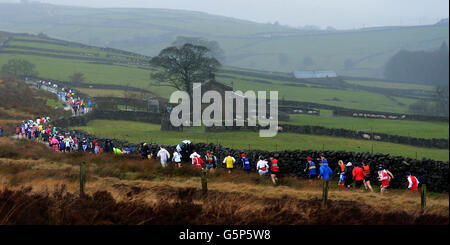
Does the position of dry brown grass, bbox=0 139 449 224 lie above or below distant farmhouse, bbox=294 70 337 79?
below

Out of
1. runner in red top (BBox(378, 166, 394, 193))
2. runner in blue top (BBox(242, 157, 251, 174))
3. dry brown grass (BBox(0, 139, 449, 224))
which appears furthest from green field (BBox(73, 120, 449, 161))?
runner in red top (BBox(378, 166, 394, 193))

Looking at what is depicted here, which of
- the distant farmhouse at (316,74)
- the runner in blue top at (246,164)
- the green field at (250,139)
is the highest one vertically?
the distant farmhouse at (316,74)

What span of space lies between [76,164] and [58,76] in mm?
80340

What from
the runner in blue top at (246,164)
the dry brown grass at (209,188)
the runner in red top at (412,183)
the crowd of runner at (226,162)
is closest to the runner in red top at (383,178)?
the crowd of runner at (226,162)

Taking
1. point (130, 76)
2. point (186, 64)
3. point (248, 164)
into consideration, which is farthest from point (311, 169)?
point (130, 76)

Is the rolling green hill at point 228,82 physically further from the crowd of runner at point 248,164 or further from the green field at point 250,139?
the crowd of runner at point 248,164

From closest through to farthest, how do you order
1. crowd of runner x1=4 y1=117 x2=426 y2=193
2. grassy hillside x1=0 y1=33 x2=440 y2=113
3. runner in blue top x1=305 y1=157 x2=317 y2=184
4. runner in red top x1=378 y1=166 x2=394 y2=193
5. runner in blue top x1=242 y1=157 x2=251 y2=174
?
1. runner in red top x1=378 y1=166 x2=394 y2=193
2. crowd of runner x1=4 y1=117 x2=426 y2=193
3. runner in blue top x1=305 y1=157 x2=317 y2=184
4. runner in blue top x1=242 y1=157 x2=251 y2=174
5. grassy hillside x1=0 y1=33 x2=440 y2=113

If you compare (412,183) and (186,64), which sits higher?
(186,64)

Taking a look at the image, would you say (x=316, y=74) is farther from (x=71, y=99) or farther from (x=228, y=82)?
(x=71, y=99)

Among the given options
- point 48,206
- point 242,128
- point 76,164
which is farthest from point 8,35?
point 48,206

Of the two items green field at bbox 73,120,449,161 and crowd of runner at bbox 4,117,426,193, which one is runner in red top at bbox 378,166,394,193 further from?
green field at bbox 73,120,449,161

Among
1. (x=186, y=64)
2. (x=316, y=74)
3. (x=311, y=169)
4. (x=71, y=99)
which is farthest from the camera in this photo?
(x=316, y=74)

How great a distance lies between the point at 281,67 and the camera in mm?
192250

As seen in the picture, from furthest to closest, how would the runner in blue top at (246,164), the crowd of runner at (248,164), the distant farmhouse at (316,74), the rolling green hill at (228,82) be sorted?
the distant farmhouse at (316,74), the rolling green hill at (228,82), the runner in blue top at (246,164), the crowd of runner at (248,164)
